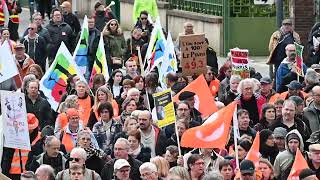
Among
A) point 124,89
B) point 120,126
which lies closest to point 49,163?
point 120,126

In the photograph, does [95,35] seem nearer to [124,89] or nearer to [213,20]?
[124,89]

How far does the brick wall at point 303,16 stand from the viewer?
31.8 metres


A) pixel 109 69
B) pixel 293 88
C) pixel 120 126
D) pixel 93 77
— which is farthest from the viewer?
pixel 109 69

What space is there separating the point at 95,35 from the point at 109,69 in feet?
2.90

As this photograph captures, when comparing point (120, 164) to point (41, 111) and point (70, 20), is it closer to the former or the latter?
point (41, 111)

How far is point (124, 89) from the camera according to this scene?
23469mm

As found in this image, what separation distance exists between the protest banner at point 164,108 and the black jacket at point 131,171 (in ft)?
4.60

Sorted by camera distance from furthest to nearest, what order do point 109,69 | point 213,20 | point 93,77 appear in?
1. point 213,20
2. point 109,69
3. point 93,77

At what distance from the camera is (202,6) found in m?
35.5

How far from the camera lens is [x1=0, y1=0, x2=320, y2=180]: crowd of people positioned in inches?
720

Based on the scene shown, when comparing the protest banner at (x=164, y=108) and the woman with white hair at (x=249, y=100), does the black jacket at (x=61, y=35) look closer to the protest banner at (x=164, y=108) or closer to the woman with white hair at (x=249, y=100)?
the woman with white hair at (x=249, y=100)

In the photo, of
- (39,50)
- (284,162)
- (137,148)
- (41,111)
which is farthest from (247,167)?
(39,50)

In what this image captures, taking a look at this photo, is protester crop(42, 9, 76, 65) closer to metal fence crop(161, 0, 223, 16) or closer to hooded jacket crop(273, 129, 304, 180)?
metal fence crop(161, 0, 223, 16)

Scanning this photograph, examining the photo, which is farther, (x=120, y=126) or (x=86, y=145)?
(x=120, y=126)
